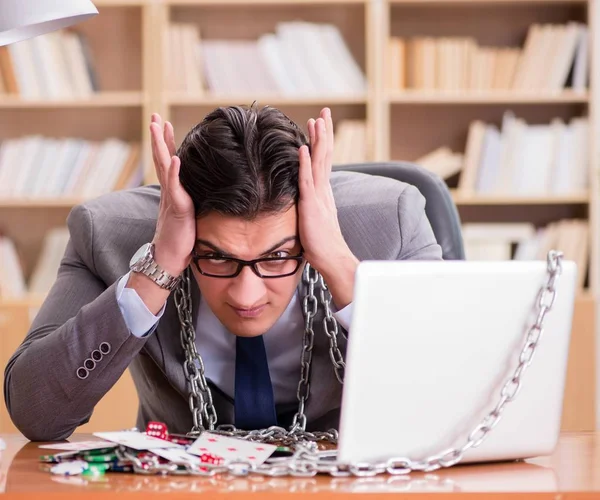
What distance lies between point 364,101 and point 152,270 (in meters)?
2.37

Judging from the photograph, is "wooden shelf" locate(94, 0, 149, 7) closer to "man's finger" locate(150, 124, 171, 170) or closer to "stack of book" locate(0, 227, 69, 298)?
"stack of book" locate(0, 227, 69, 298)

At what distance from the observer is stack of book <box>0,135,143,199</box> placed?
12.0 feet

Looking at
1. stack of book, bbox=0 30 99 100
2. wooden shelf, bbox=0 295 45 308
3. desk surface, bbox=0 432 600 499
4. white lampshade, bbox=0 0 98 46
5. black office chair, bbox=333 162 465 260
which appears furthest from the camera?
stack of book, bbox=0 30 99 100

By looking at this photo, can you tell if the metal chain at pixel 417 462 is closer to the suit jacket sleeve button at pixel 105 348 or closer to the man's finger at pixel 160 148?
the suit jacket sleeve button at pixel 105 348

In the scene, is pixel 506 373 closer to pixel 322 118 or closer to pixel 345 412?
pixel 345 412

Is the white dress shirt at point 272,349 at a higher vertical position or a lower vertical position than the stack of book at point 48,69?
lower

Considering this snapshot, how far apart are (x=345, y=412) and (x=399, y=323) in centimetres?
11

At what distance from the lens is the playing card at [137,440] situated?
105 centimetres

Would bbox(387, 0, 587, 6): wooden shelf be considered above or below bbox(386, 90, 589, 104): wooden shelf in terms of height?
above

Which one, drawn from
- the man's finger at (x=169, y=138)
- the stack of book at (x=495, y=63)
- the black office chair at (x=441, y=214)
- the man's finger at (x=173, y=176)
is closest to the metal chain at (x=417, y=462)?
the man's finger at (x=173, y=176)

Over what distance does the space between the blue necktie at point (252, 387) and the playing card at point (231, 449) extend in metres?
0.22

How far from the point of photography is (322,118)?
1388 mm

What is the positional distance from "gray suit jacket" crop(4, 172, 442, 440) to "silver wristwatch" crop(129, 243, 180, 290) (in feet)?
0.16

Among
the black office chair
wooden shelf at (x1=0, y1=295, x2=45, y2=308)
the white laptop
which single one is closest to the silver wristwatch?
the white laptop
